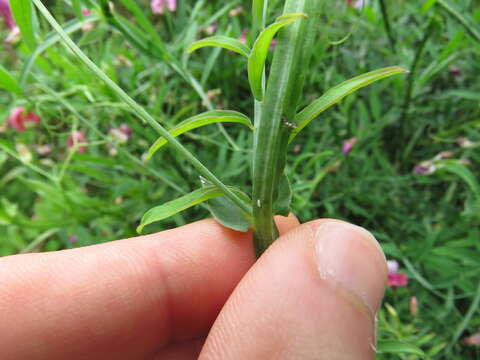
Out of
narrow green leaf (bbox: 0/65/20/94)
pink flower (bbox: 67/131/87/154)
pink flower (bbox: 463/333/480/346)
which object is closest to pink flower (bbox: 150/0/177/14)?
pink flower (bbox: 67/131/87/154)

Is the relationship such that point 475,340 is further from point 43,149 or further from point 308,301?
point 43,149

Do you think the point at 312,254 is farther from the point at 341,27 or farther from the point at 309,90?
the point at 341,27

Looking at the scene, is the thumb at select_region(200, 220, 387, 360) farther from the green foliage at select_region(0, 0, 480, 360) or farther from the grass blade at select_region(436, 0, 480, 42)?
the grass blade at select_region(436, 0, 480, 42)

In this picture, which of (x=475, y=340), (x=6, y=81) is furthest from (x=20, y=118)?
(x=475, y=340)

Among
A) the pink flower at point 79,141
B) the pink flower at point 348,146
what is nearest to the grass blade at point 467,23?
the pink flower at point 348,146

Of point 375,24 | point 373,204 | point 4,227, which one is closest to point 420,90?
point 375,24
